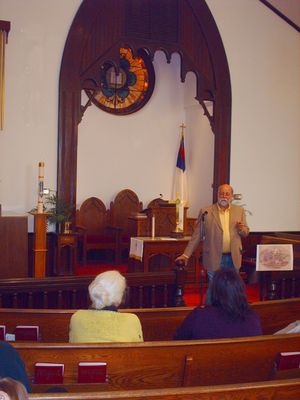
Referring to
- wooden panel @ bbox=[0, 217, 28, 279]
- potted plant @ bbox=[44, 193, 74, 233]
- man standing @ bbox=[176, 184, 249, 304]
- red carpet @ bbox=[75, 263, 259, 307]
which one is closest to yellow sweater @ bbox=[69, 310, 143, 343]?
man standing @ bbox=[176, 184, 249, 304]

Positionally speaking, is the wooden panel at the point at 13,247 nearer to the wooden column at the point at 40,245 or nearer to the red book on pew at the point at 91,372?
the wooden column at the point at 40,245

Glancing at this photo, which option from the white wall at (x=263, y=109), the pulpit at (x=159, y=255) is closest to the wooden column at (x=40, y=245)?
the pulpit at (x=159, y=255)

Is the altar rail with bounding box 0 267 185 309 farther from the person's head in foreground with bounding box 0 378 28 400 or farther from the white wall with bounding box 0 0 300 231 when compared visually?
the white wall with bounding box 0 0 300 231

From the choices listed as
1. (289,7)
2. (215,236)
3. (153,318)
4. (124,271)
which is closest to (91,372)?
(153,318)

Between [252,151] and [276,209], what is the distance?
1.14m

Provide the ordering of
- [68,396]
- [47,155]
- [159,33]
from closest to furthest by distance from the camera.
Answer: [68,396] < [47,155] < [159,33]

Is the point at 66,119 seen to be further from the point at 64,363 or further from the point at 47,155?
the point at 64,363

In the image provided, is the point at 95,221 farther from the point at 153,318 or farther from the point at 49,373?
the point at 49,373

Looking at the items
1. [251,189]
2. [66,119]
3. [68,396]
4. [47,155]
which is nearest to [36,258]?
[47,155]

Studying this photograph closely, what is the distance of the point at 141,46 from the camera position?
30.7 feet

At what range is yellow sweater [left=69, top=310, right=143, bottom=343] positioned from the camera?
3150 mm

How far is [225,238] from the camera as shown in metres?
5.88

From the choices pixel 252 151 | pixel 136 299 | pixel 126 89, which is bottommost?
pixel 136 299

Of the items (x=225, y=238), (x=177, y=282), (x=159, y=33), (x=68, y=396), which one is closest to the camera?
(x=68, y=396)
